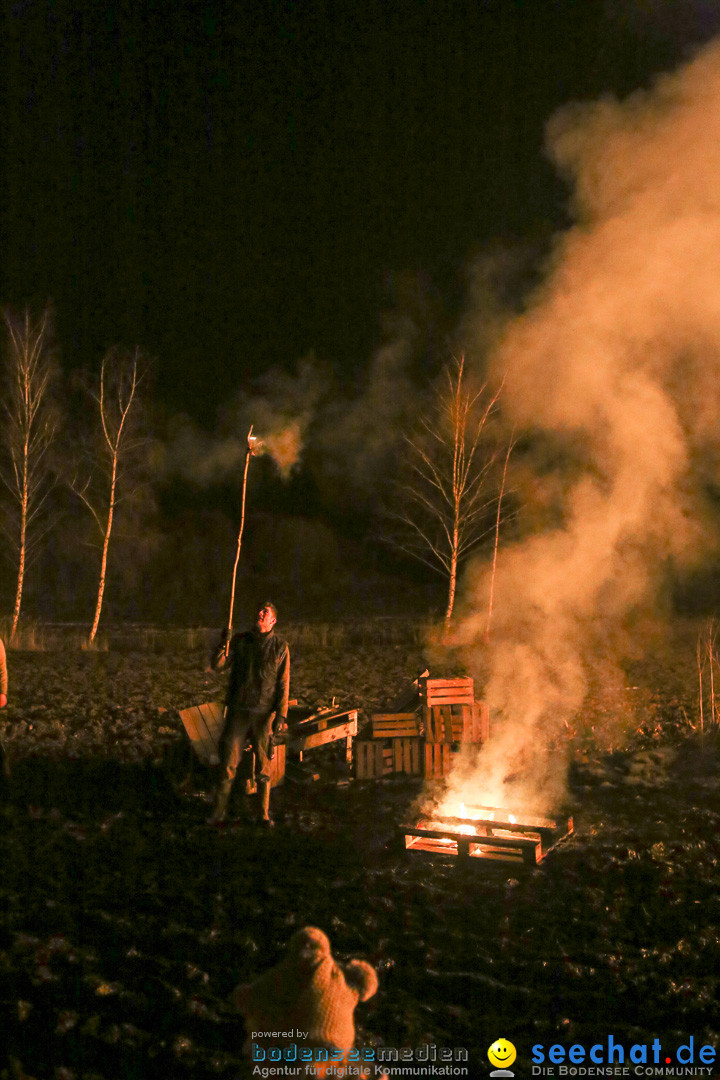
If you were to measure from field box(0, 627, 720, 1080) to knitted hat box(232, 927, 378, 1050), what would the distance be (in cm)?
110

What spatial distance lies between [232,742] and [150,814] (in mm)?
1045

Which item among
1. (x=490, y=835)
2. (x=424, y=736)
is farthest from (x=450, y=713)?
(x=490, y=835)

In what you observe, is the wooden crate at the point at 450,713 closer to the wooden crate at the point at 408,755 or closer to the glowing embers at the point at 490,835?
the wooden crate at the point at 408,755

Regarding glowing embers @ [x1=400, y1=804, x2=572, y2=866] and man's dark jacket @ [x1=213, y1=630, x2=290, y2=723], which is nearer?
glowing embers @ [x1=400, y1=804, x2=572, y2=866]

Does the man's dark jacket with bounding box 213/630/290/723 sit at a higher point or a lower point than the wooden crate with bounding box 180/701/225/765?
higher

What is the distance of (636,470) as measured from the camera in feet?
49.7

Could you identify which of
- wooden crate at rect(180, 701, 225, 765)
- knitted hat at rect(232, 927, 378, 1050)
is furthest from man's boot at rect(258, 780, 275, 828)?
knitted hat at rect(232, 927, 378, 1050)

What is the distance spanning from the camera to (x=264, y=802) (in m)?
6.64

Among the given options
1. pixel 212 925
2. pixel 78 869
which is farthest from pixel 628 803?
pixel 78 869

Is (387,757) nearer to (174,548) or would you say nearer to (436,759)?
(436,759)

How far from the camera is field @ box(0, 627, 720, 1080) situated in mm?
3676

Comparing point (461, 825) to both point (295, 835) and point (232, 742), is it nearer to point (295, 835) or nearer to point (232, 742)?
point (295, 835)

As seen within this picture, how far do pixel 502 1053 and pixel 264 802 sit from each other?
3.43 m

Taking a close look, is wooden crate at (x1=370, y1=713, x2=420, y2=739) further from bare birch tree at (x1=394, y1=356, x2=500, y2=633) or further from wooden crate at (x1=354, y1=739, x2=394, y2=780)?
bare birch tree at (x1=394, y1=356, x2=500, y2=633)
